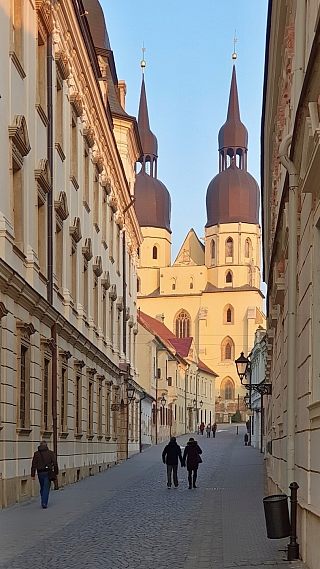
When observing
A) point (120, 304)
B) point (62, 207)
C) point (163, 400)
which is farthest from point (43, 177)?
point (163, 400)

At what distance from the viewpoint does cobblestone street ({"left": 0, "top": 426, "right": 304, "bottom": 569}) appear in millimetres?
11492

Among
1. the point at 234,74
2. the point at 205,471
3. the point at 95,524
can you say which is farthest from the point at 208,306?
the point at 95,524

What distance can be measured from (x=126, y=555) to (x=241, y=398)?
369 feet

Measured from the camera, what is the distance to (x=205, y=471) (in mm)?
34750

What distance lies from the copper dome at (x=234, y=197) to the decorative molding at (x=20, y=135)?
108402mm

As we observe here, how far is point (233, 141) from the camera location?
13075 cm

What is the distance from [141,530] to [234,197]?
374ft

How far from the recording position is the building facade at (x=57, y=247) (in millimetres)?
18438

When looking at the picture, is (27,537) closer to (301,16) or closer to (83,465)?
(301,16)

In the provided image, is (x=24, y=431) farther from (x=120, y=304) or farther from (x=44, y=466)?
(x=120, y=304)

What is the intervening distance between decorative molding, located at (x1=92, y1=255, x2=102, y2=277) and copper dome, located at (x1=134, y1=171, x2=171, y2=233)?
3751 inches

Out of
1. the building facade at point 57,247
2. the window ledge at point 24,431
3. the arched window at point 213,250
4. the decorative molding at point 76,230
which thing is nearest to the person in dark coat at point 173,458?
the building facade at point 57,247

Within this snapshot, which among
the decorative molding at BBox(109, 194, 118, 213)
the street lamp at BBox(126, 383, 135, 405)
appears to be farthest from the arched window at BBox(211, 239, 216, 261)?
the decorative molding at BBox(109, 194, 118, 213)

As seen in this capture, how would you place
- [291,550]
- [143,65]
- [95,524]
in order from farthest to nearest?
1. [143,65]
2. [95,524]
3. [291,550]
